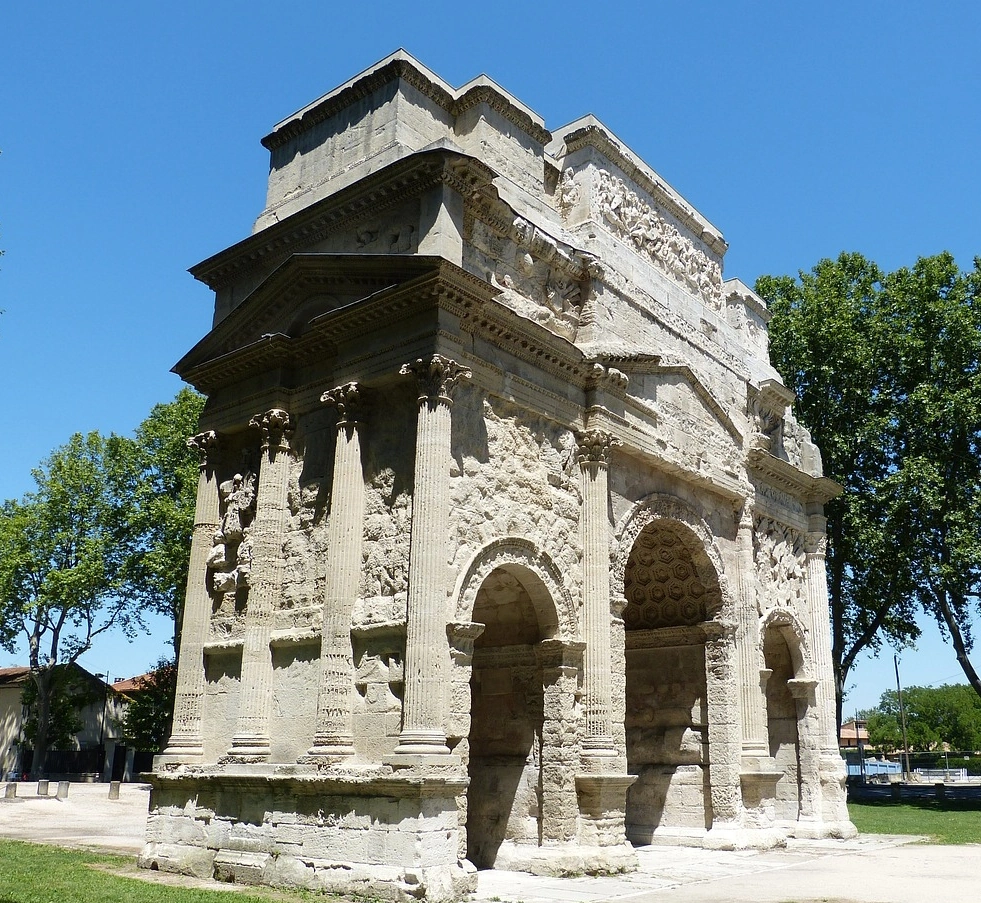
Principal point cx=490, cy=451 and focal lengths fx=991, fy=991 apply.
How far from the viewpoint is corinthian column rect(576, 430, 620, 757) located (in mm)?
13781

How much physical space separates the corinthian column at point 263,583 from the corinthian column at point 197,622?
3.66 feet

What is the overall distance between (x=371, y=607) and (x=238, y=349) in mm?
5019

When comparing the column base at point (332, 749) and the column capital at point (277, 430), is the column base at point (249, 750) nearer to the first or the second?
the column base at point (332, 749)

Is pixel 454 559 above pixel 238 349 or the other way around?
the other way around

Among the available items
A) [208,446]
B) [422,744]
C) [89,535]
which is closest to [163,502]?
[89,535]

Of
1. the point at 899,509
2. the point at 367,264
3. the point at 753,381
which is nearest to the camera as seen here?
the point at 367,264

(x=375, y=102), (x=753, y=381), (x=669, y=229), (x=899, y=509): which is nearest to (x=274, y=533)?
(x=375, y=102)

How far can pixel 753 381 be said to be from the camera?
69.3 feet

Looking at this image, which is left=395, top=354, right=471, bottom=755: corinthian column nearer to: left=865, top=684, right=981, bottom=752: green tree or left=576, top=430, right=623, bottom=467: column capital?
left=576, top=430, right=623, bottom=467: column capital

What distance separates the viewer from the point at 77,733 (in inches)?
1907

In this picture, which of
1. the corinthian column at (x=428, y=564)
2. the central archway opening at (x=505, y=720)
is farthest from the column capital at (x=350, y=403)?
the central archway opening at (x=505, y=720)

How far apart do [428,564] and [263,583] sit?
3184mm

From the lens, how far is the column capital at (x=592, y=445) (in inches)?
586

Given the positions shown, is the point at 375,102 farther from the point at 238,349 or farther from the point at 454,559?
the point at 454,559
